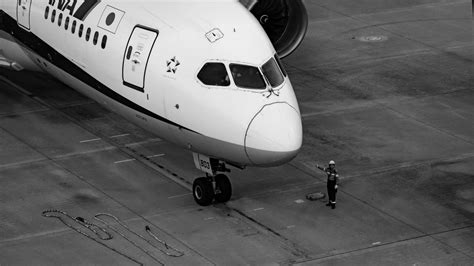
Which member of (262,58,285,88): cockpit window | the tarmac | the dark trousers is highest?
(262,58,285,88): cockpit window

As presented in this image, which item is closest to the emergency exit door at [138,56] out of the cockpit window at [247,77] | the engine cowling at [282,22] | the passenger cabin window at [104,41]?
the passenger cabin window at [104,41]

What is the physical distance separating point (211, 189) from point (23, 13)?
7454mm

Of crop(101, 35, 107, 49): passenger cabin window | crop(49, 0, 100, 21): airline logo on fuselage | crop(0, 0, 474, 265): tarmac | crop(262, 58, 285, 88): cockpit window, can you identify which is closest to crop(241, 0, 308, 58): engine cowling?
crop(0, 0, 474, 265): tarmac

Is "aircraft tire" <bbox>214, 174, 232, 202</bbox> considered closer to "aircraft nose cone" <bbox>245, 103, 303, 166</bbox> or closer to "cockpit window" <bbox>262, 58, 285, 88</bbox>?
"aircraft nose cone" <bbox>245, 103, 303, 166</bbox>

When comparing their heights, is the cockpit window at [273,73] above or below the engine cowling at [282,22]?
above

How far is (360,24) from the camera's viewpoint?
42.4m

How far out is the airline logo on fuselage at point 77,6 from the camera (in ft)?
95.5

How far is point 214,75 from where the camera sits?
25.9 meters

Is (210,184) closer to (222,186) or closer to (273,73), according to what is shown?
(222,186)

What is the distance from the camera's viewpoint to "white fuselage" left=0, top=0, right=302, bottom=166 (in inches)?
1000

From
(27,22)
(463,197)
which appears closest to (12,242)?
(27,22)

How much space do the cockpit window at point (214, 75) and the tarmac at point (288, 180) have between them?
303cm

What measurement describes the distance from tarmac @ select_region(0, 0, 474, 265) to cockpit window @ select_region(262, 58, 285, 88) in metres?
2.97

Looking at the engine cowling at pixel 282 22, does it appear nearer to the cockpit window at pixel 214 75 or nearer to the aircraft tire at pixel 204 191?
the aircraft tire at pixel 204 191
